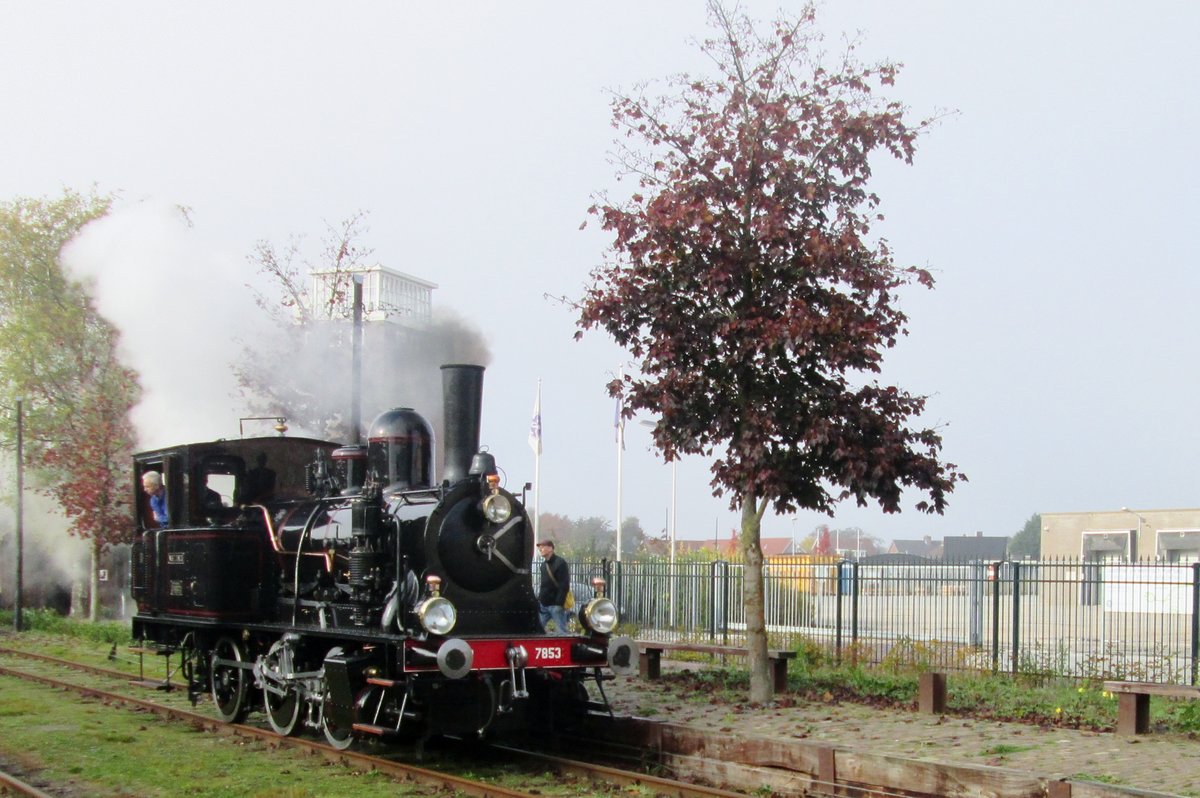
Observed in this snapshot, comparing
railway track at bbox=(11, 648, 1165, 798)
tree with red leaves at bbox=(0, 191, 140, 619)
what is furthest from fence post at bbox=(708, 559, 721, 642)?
tree with red leaves at bbox=(0, 191, 140, 619)

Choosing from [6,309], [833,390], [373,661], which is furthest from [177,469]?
[6,309]

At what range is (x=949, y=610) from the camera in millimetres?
16453

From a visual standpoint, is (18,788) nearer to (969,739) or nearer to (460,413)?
(460,413)

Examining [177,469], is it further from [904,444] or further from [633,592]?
[633,592]

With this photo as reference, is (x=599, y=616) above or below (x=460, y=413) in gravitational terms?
below

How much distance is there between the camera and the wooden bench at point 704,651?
1303cm

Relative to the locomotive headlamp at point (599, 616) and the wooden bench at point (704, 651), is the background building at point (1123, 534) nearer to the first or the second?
the wooden bench at point (704, 651)

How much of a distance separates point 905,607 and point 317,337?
489 inches

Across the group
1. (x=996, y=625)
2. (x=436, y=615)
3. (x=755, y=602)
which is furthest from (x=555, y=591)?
(x=996, y=625)

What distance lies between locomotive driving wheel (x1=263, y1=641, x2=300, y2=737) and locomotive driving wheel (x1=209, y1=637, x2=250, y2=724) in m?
0.48

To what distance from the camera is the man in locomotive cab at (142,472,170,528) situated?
13.3 metres

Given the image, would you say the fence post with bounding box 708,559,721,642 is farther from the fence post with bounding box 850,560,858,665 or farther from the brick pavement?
the brick pavement

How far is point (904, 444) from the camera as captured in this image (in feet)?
36.9

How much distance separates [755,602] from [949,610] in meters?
5.62
